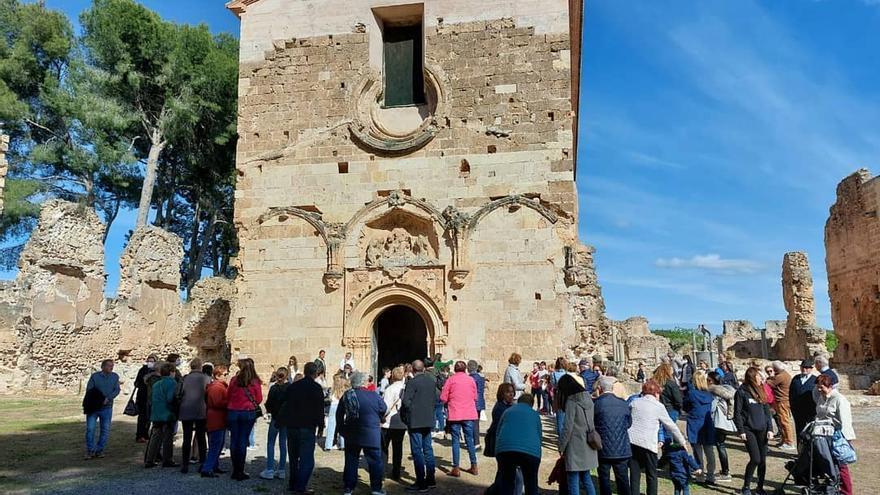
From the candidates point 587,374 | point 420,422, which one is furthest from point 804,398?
point 420,422

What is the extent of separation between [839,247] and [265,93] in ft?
73.5

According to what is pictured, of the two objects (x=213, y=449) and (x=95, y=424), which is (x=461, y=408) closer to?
(x=213, y=449)

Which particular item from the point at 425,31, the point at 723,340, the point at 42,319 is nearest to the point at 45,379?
the point at 42,319

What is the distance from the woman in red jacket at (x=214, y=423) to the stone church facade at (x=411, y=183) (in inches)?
259

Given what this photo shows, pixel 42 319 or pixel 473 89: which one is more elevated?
pixel 473 89

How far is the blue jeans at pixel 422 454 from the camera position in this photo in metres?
7.02

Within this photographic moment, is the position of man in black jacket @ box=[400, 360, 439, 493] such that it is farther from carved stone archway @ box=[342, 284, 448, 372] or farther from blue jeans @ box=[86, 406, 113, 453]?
carved stone archway @ box=[342, 284, 448, 372]

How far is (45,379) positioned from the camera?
1705cm

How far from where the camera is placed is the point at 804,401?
7453 millimetres

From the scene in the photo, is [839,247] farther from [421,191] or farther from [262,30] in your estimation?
[262,30]

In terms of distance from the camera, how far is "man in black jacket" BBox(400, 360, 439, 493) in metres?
7.05

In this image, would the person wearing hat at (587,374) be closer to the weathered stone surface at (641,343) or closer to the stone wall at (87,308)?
the stone wall at (87,308)

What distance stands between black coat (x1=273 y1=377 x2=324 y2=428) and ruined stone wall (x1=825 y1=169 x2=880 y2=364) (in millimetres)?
22320

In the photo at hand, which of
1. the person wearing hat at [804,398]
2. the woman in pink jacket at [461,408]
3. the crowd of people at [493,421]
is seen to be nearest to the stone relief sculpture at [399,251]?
the crowd of people at [493,421]
